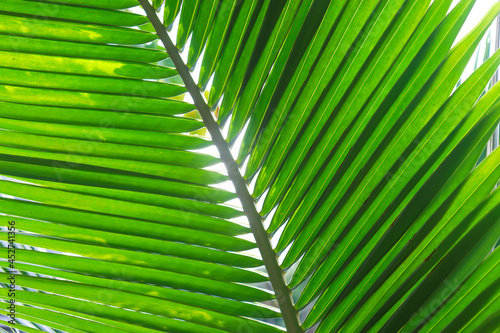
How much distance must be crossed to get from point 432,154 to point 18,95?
2.46 ft

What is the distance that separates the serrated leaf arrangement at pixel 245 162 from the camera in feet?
1.86

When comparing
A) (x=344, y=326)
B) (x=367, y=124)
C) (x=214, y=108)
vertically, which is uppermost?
(x=214, y=108)

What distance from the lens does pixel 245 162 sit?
2.34 ft

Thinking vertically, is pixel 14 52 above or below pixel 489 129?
above

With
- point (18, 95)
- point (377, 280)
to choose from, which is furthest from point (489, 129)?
point (18, 95)

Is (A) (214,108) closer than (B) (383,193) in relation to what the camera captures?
No

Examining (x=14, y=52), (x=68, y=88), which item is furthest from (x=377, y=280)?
(x=14, y=52)

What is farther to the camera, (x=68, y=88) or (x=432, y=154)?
(x=68, y=88)

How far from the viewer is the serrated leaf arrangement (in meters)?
0.57

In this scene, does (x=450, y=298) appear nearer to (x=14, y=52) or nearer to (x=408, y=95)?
(x=408, y=95)

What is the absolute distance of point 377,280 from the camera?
0.61m

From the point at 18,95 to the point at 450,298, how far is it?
2.72 feet

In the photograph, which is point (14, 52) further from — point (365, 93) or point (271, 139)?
point (365, 93)

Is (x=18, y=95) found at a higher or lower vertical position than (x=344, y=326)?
higher
